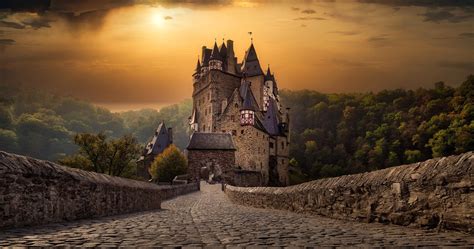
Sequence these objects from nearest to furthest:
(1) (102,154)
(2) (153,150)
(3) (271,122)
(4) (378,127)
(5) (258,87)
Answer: (1) (102,154), (3) (271,122), (2) (153,150), (5) (258,87), (4) (378,127)

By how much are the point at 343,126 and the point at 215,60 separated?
124 ft

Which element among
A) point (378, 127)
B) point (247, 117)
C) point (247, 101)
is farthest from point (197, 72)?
point (378, 127)

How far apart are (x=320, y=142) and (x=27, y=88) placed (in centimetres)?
9015

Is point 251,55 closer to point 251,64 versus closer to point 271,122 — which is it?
point 251,64

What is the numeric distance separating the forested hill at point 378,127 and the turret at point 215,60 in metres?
29.6

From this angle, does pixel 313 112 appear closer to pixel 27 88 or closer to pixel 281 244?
pixel 27 88

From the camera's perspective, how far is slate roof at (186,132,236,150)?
59594 millimetres

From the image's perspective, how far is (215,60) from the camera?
95938mm

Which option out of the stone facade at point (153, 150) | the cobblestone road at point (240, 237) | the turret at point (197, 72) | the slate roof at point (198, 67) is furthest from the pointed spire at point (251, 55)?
the cobblestone road at point (240, 237)

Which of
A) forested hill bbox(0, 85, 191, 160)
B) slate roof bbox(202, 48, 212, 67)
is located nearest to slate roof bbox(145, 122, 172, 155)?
slate roof bbox(202, 48, 212, 67)

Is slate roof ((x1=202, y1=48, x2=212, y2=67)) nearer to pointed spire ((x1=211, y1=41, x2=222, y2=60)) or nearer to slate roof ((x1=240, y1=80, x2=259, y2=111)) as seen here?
pointed spire ((x1=211, y1=41, x2=222, y2=60))

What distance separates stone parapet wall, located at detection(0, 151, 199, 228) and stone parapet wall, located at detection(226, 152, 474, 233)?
15.1 ft

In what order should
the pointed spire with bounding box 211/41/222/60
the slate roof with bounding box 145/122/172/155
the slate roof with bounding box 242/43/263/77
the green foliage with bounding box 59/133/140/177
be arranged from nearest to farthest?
the green foliage with bounding box 59/133/140/177, the slate roof with bounding box 145/122/172/155, the slate roof with bounding box 242/43/263/77, the pointed spire with bounding box 211/41/222/60

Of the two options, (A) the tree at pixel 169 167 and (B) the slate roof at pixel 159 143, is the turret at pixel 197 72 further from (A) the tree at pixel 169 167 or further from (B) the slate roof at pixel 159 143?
(A) the tree at pixel 169 167
